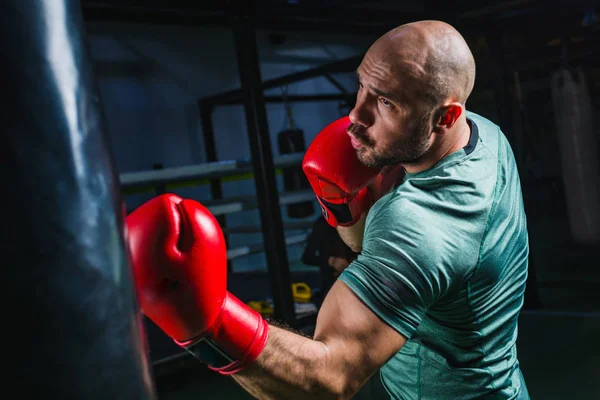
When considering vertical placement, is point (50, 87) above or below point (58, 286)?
above

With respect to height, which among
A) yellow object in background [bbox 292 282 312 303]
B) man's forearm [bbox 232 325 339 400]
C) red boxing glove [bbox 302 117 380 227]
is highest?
red boxing glove [bbox 302 117 380 227]

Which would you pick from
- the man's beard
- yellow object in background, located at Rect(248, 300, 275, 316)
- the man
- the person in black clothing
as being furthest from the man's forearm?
yellow object in background, located at Rect(248, 300, 275, 316)

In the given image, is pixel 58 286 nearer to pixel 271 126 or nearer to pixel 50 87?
pixel 50 87

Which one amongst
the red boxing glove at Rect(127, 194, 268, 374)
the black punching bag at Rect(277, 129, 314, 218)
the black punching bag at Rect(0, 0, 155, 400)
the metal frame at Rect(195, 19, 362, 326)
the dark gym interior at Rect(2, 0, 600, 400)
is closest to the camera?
the black punching bag at Rect(0, 0, 155, 400)

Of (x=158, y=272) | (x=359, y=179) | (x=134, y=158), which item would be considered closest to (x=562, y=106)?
(x=134, y=158)

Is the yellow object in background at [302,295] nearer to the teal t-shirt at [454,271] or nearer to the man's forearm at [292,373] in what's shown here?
the teal t-shirt at [454,271]

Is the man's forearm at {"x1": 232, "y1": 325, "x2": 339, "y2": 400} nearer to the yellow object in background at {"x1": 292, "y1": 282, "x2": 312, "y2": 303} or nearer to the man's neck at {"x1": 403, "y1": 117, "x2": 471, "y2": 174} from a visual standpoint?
the man's neck at {"x1": 403, "y1": 117, "x2": 471, "y2": 174}

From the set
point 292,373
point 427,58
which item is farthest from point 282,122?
point 292,373

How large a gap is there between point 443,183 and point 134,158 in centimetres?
578

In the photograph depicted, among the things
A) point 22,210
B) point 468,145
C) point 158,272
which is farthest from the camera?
point 468,145

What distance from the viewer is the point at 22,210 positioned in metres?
0.45

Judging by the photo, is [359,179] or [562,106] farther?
[562,106]

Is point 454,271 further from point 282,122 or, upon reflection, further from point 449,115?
point 282,122

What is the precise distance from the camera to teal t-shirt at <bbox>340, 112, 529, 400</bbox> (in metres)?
1.10
